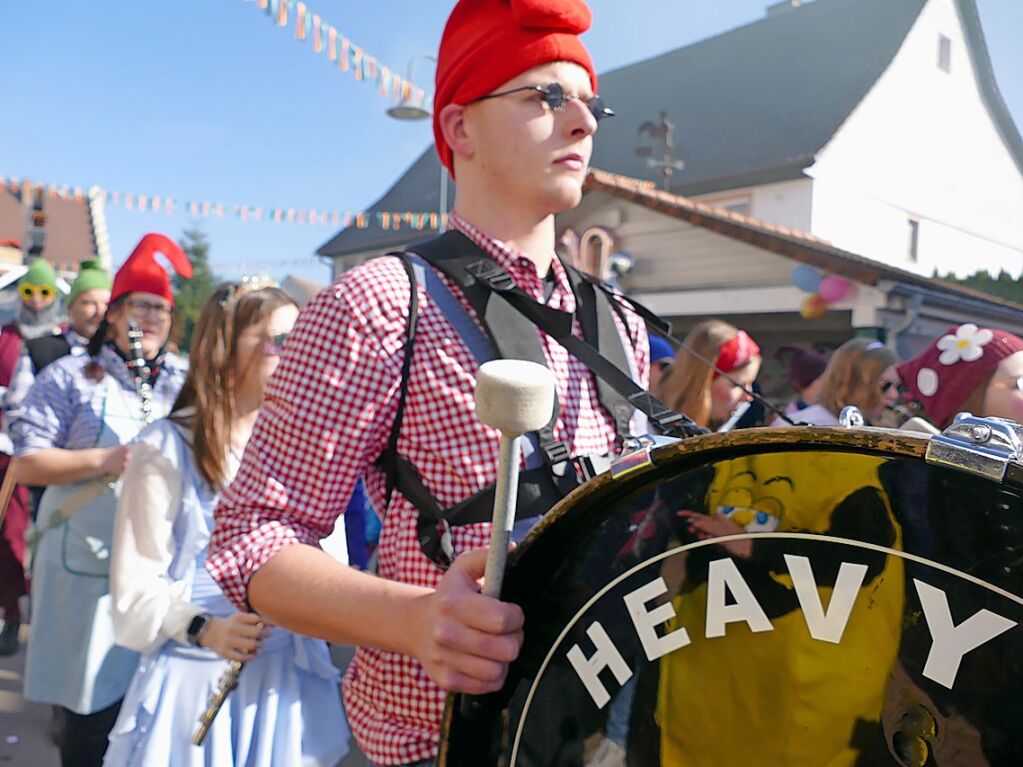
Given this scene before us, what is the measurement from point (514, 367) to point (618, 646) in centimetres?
29

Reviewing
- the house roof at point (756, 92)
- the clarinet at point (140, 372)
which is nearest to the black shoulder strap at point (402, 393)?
the clarinet at point (140, 372)

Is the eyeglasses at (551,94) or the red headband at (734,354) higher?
the eyeglasses at (551,94)

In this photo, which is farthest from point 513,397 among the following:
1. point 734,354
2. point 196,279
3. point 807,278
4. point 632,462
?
point 196,279

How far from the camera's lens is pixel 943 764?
2.11ft

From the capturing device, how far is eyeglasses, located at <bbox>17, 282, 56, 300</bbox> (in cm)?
644

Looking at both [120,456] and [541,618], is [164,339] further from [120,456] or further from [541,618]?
[541,618]

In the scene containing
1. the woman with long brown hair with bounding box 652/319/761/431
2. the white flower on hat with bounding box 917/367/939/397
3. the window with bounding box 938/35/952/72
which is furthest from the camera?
the window with bounding box 938/35/952/72

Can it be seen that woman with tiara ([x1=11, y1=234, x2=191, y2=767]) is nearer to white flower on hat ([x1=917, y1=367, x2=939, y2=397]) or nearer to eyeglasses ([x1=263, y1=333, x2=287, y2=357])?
eyeglasses ([x1=263, y1=333, x2=287, y2=357])

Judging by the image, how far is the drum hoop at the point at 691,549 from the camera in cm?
62

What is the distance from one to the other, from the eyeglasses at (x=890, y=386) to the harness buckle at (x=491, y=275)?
9.88 ft

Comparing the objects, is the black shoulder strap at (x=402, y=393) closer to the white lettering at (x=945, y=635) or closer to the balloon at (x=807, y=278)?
the white lettering at (x=945, y=635)

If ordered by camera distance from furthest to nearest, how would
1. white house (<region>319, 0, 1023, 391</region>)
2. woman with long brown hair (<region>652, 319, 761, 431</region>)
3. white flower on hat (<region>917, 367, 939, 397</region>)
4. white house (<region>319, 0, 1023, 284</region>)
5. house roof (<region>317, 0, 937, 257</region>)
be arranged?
1. house roof (<region>317, 0, 937, 257</region>)
2. white house (<region>319, 0, 1023, 284</region>)
3. white house (<region>319, 0, 1023, 391</region>)
4. woman with long brown hair (<region>652, 319, 761, 431</region>)
5. white flower on hat (<region>917, 367, 939, 397</region>)

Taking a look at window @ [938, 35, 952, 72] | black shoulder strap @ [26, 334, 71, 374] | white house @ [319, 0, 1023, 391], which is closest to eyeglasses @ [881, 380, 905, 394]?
black shoulder strap @ [26, 334, 71, 374]

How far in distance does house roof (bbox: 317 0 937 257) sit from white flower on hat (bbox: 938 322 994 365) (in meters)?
15.8
